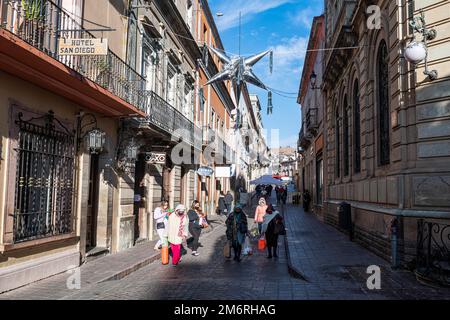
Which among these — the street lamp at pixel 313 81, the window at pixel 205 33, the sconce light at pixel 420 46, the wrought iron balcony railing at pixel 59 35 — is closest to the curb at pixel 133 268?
the wrought iron balcony railing at pixel 59 35

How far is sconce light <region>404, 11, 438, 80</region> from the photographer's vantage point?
8672mm

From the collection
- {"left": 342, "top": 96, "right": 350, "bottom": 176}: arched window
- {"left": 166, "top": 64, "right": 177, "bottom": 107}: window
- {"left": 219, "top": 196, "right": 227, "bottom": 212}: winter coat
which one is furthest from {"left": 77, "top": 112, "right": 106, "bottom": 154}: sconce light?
{"left": 219, "top": 196, "right": 227, "bottom": 212}: winter coat

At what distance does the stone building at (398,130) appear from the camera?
8.84 metres

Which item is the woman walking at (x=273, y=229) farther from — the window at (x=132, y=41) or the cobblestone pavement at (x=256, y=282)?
the window at (x=132, y=41)

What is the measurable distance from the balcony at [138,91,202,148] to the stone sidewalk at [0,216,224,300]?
376 cm

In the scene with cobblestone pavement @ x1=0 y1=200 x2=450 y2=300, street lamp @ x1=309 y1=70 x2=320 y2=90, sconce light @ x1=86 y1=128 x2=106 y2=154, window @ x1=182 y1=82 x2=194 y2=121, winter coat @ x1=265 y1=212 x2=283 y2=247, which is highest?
street lamp @ x1=309 y1=70 x2=320 y2=90

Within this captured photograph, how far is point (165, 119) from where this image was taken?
15234 millimetres

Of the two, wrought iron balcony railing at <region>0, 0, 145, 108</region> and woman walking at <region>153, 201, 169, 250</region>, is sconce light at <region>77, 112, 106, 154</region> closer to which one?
wrought iron balcony railing at <region>0, 0, 145, 108</region>

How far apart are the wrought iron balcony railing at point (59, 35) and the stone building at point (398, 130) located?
21.6 ft

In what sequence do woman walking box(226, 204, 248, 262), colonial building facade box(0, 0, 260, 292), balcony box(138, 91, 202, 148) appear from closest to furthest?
colonial building facade box(0, 0, 260, 292), woman walking box(226, 204, 248, 262), balcony box(138, 91, 202, 148)

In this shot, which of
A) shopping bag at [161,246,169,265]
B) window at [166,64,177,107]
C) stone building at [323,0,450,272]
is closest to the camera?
stone building at [323,0,450,272]

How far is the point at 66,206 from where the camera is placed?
948 cm

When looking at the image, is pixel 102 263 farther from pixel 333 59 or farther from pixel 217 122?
pixel 217 122
